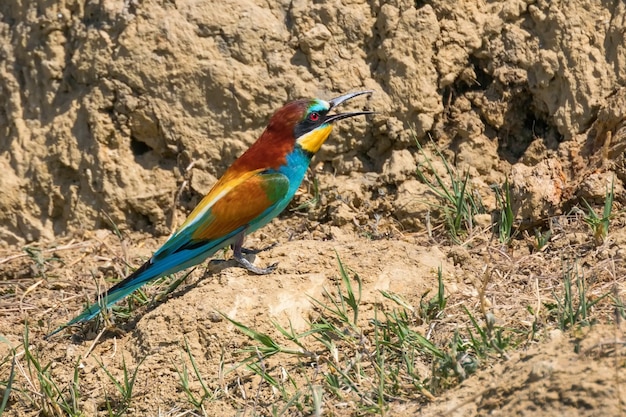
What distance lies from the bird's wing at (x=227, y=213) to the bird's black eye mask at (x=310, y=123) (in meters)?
0.25

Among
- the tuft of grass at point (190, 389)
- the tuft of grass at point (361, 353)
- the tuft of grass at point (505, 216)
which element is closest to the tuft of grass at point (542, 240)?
the tuft of grass at point (505, 216)

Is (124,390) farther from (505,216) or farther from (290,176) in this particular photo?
(505,216)

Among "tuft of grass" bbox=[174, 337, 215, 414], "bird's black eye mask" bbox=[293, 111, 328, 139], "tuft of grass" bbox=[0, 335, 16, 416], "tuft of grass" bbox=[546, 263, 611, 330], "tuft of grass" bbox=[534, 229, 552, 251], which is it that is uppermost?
"bird's black eye mask" bbox=[293, 111, 328, 139]

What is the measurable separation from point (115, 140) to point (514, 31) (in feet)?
6.05

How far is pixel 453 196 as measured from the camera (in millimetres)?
3814

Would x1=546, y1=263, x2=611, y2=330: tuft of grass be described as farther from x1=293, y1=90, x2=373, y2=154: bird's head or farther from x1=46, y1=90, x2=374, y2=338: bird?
x1=293, y1=90, x2=373, y2=154: bird's head

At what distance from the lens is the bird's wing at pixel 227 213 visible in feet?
12.2

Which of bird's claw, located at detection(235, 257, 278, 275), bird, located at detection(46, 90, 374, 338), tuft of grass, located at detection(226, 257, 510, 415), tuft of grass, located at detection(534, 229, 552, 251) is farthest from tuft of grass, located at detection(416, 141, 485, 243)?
bird's claw, located at detection(235, 257, 278, 275)

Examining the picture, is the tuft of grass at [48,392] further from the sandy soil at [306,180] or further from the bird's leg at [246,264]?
the bird's leg at [246,264]

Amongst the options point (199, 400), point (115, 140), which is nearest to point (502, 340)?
point (199, 400)

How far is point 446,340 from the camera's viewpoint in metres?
2.84

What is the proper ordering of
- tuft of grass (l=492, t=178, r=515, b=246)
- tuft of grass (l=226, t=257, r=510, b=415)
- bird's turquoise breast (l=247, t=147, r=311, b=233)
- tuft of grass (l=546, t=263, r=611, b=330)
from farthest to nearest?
1. bird's turquoise breast (l=247, t=147, r=311, b=233)
2. tuft of grass (l=492, t=178, r=515, b=246)
3. tuft of grass (l=546, t=263, r=611, b=330)
4. tuft of grass (l=226, t=257, r=510, b=415)

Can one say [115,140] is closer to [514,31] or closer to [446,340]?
[514,31]

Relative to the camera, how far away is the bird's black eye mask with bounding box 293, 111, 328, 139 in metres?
3.91
